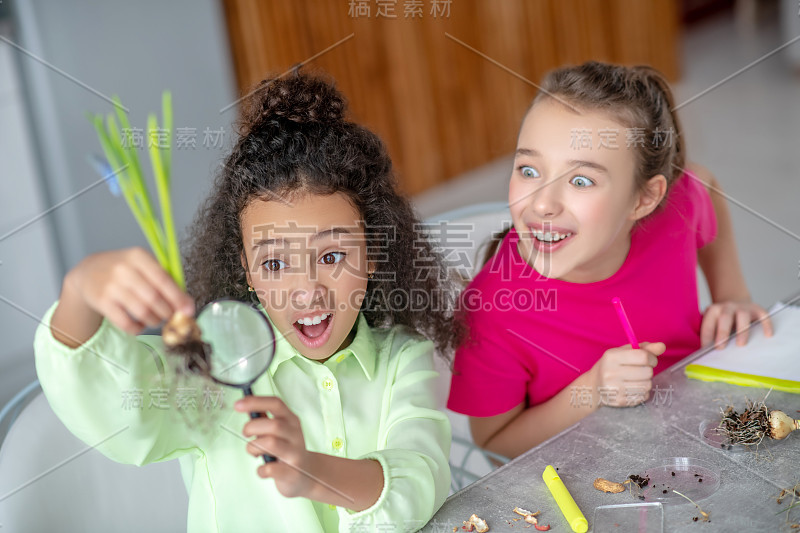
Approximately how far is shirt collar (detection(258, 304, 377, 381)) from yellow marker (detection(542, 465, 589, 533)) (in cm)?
24

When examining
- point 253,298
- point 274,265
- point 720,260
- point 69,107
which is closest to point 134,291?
point 274,265

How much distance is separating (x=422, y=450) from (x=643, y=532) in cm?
24

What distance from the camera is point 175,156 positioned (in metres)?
2.70

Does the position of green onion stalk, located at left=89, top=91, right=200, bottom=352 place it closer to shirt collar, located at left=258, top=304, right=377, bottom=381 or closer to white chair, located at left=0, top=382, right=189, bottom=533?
shirt collar, located at left=258, top=304, right=377, bottom=381

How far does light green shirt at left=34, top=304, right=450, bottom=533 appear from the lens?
0.84 m

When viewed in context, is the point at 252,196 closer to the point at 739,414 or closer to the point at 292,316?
the point at 292,316

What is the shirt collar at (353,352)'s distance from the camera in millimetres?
1013

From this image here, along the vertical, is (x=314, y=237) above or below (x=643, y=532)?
above

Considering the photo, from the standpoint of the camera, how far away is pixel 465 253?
1456mm

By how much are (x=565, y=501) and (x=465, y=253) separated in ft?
2.08

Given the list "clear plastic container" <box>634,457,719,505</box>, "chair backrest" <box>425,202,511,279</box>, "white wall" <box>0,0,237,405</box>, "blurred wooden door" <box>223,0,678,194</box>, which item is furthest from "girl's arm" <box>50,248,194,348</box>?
"blurred wooden door" <box>223,0,678,194</box>

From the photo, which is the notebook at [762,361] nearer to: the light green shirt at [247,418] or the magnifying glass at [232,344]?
the light green shirt at [247,418]

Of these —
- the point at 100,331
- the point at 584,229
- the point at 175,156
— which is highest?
the point at 100,331

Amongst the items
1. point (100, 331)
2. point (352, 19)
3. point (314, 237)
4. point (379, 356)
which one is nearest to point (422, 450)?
point (379, 356)
